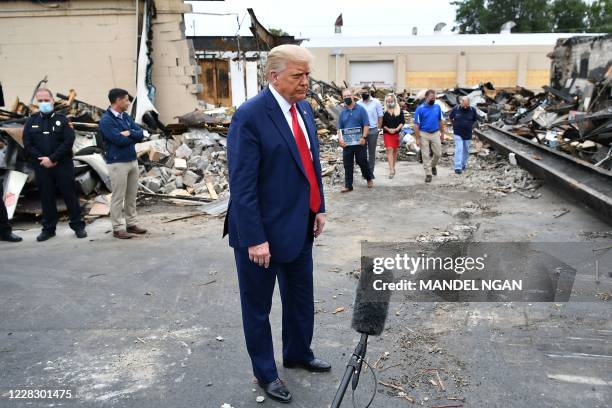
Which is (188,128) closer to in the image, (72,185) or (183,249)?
(72,185)

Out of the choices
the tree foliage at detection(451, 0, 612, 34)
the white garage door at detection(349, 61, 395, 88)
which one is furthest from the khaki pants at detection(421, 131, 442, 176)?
the tree foliage at detection(451, 0, 612, 34)

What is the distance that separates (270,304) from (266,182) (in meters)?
0.81

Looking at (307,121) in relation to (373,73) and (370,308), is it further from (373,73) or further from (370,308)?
(373,73)

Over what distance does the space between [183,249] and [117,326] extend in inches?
84.5

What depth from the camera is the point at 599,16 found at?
5916cm

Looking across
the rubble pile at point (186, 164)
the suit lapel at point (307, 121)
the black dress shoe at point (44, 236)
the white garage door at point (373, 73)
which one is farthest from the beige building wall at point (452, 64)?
the suit lapel at point (307, 121)

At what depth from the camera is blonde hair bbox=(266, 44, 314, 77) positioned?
9.26 ft

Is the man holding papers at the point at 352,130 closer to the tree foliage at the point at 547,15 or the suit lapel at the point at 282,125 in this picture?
the suit lapel at the point at 282,125

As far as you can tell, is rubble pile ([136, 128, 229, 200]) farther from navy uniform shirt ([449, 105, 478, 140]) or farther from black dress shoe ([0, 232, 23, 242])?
navy uniform shirt ([449, 105, 478, 140])

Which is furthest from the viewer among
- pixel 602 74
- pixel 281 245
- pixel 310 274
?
pixel 602 74

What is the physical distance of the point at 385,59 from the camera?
1607 inches

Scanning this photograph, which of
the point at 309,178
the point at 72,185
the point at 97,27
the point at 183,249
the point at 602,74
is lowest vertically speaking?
the point at 183,249

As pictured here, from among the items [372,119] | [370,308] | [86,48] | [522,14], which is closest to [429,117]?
[372,119]

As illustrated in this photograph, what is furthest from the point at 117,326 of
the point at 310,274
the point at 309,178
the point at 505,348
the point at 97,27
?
the point at 97,27
